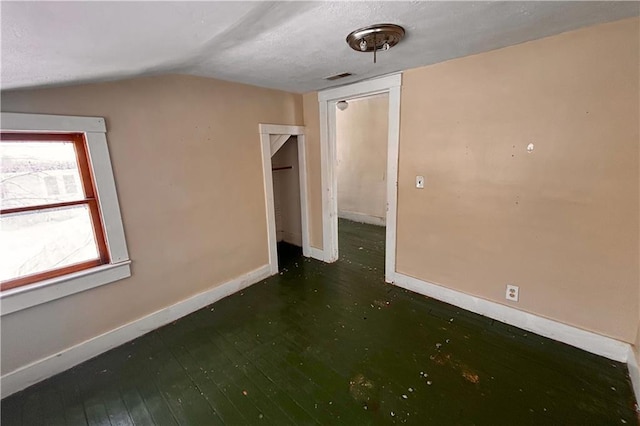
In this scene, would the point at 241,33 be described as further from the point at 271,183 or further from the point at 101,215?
the point at 271,183

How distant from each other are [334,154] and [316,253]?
135 centimetres

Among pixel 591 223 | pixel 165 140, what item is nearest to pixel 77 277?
pixel 165 140

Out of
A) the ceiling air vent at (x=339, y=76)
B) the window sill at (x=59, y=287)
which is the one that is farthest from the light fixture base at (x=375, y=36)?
the window sill at (x=59, y=287)

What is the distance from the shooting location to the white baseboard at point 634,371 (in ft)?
5.11

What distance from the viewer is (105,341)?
6.70ft

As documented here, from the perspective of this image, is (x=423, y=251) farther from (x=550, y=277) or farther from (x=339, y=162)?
(x=339, y=162)

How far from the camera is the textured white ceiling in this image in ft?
2.96

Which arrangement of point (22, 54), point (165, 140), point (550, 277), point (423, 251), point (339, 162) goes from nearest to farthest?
1. point (22, 54)
2. point (550, 277)
3. point (165, 140)
4. point (423, 251)
5. point (339, 162)

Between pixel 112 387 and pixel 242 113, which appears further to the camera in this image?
pixel 242 113

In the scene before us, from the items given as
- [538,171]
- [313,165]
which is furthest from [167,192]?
[538,171]

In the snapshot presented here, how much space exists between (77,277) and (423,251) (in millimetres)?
2843

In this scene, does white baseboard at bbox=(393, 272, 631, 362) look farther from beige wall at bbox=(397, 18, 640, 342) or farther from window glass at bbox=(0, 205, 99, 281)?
window glass at bbox=(0, 205, 99, 281)

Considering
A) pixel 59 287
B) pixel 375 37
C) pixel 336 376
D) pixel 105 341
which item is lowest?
pixel 336 376

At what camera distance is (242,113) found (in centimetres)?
272
